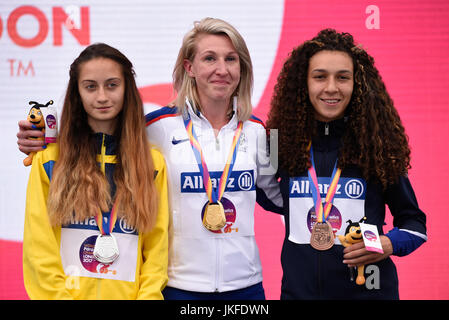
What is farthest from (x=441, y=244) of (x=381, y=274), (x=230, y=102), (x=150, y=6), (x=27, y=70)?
→ (x=27, y=70)

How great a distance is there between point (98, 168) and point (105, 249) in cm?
33

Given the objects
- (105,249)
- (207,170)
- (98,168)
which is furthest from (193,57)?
(105,249)

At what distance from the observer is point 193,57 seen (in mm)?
2180

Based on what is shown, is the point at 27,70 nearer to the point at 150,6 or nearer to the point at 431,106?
the point at 150,6

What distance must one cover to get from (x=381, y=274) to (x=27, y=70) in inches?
103

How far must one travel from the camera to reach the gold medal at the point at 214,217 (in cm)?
195

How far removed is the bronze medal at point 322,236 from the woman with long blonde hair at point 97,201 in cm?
63

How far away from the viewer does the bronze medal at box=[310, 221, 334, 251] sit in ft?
6.25

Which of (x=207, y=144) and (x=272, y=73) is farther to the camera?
(x=272, y=73)

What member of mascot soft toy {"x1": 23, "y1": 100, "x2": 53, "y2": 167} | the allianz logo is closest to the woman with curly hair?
the allianz logo

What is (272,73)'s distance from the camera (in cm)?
320

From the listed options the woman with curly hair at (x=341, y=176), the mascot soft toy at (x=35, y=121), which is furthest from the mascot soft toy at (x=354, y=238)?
the mascot soft toy at (x=35, y=121)

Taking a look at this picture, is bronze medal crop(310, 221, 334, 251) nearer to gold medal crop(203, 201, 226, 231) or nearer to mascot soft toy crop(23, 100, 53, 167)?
gold medal crop(203, 201, 226, 231)

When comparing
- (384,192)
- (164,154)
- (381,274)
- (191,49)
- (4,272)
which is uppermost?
(191,49)
